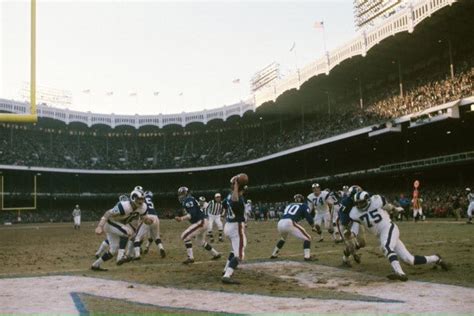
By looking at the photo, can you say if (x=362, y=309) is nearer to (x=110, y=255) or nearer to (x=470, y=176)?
(x=110, y=255)

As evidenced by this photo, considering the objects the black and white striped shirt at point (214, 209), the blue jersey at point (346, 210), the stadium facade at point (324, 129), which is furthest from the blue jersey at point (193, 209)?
the stadium facade at point (324, 129)

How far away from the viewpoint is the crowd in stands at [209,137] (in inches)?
1608

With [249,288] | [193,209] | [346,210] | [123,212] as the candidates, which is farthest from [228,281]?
[193,209]

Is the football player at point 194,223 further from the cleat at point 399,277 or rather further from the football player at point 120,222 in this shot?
the cleat at point 399,277

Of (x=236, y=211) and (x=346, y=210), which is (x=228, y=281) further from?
(x=346, y=210)

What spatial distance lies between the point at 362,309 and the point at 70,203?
66.5 metres

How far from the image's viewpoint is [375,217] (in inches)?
402

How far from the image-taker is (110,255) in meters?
12.1

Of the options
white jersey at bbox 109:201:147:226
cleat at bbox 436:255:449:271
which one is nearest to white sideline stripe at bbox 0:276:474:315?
cleat at bbox 436:255:449:271

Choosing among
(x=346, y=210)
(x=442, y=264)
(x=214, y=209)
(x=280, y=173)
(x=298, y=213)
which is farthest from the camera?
(x=280, y=173)

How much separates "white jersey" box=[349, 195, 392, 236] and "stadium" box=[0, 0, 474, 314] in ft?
3.17

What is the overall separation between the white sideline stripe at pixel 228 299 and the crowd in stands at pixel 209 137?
1195 inches

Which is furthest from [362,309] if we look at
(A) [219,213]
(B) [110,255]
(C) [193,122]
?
(C) [193,122]

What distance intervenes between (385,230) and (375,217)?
0.40m
